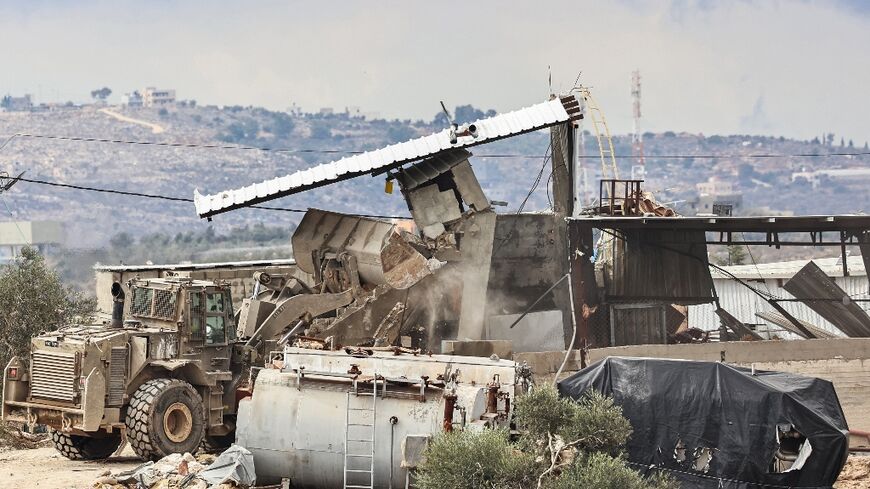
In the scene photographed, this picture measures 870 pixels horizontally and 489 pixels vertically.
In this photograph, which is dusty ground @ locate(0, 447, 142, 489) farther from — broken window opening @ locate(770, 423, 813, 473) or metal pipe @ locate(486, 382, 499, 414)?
broken window opening @ locate(770, 423, 813, 473)

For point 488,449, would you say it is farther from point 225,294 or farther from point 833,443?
point 225,294

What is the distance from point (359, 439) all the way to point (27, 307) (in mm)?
19891

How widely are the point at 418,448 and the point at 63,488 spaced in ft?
18.4

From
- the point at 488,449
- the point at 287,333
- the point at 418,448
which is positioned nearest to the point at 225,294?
the point at 287,333

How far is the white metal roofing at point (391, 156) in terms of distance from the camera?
101 ft

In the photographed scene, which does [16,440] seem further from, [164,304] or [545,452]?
[545,452]

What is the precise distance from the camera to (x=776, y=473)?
19.0m

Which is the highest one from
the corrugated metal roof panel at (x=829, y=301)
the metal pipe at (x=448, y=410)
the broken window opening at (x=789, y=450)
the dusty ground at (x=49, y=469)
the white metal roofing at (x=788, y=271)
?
the white metal roofing at (x=788, y=271)

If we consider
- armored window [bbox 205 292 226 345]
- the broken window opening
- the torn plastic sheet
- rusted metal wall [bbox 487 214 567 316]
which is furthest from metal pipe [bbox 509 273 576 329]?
the broken window opening

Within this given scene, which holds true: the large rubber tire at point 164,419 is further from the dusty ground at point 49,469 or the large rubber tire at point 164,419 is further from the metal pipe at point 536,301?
the metal pipe at point 536,301

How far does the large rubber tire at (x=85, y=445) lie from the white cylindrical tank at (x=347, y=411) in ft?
15.6

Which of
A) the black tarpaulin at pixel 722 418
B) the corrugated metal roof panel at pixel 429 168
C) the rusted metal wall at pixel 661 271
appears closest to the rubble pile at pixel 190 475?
the black tarpaulin at pixel 722 418

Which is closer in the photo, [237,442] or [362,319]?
[237,442]

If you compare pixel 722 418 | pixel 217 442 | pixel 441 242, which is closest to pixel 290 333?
pixel 217 442
